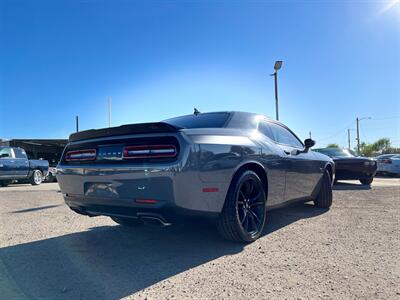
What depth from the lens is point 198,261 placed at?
3.06m

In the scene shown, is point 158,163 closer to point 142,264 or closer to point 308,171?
point 142,264

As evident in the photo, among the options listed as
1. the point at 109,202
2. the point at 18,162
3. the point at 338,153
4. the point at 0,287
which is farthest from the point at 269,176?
the point at 18,162

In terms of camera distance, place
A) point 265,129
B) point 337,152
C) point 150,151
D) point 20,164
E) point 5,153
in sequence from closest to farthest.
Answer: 1. point 150,151
2. point 265,129
3. point 337,152
4. point 5,153
5. point 20,164

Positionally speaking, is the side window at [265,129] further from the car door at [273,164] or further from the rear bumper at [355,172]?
the rear bumper at [355,172]

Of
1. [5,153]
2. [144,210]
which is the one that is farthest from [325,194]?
[5,153]

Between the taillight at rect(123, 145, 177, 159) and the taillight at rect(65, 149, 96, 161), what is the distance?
0.49m

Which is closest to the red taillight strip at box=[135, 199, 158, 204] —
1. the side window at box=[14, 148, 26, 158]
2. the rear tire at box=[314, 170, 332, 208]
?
the rear tire at box=[314, 170, 332, 208]

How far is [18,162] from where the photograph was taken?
46.3 ft

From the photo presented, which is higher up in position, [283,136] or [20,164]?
[283,136]

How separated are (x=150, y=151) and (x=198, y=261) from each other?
1072 millimetres

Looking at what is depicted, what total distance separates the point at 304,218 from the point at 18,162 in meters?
12.8

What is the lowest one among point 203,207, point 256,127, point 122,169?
point 203,207

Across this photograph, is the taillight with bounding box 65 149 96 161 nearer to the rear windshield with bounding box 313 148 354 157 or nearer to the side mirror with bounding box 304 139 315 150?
the side mirror with bounding box 304 139 315 150

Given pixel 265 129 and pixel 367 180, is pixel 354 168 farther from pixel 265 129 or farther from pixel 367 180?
pixel 265 129
